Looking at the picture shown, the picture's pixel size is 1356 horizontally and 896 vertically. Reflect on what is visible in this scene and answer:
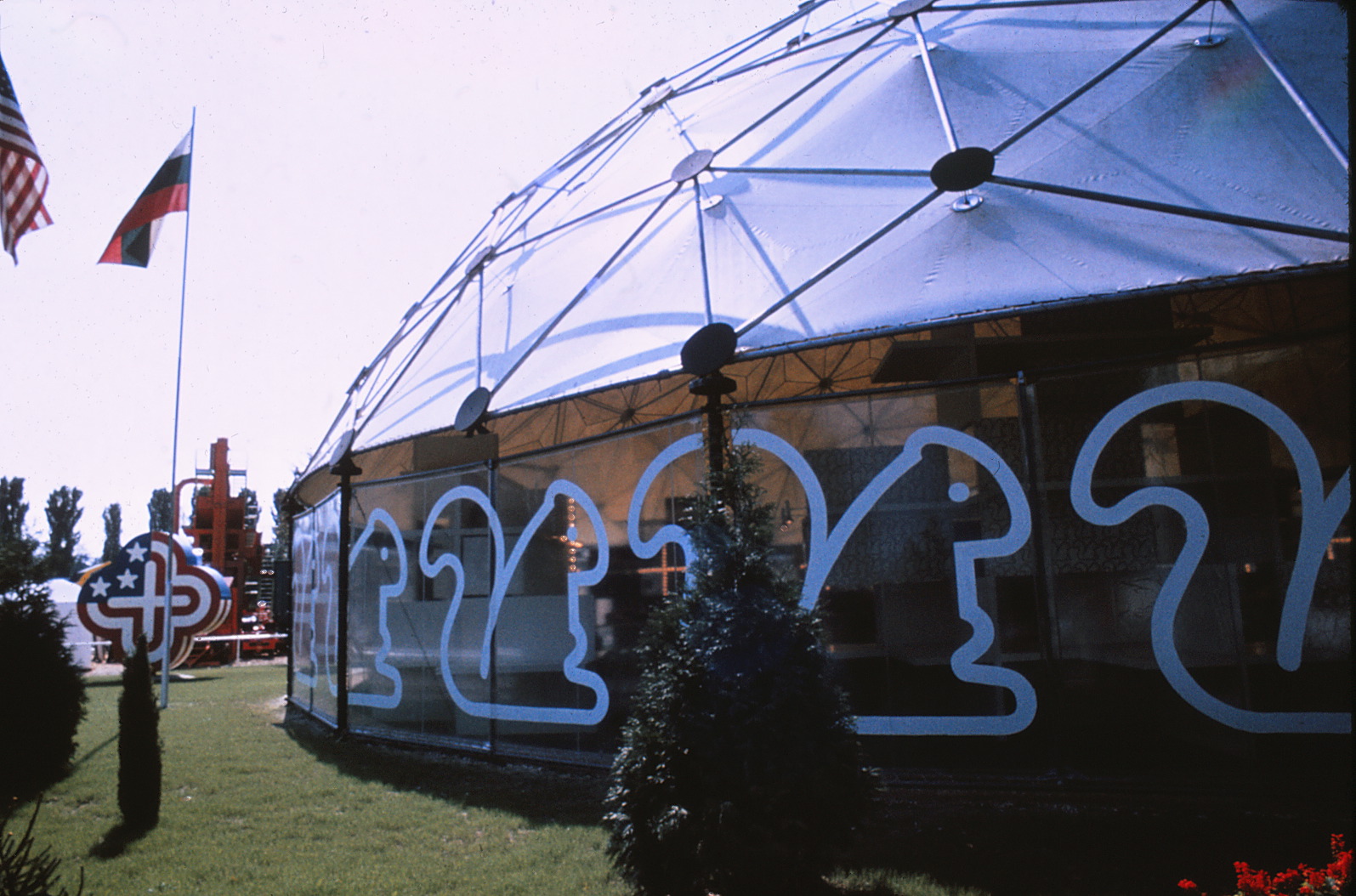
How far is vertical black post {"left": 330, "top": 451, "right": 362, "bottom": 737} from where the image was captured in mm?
13023

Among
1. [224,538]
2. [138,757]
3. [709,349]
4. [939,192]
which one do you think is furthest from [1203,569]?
[224,538]

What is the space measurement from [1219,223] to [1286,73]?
265 centimetres

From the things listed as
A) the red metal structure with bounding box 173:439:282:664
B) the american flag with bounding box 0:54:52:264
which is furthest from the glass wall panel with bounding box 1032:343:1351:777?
the red metal structure with bounding box 173:439:282:664

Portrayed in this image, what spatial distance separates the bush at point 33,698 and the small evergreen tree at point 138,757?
2798mm

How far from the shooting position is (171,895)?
6004 mm

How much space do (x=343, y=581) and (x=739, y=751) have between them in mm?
10478

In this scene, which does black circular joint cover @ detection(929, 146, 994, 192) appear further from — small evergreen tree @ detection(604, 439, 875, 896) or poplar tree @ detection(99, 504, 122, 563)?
poplar tree @ detection(99, 504, 122, 563)

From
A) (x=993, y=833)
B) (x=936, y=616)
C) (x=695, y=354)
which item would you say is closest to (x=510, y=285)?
(x=695, y=354)

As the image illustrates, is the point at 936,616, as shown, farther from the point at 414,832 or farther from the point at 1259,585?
the point at 414,832

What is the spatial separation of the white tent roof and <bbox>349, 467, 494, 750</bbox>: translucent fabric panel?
1.09 m

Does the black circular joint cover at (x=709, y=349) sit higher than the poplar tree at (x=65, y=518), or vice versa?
the poplar tree at (x=65, y=518)

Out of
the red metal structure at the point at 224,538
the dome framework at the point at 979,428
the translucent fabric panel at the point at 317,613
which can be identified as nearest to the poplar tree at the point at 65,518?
the red metal structure at the point at 224,538

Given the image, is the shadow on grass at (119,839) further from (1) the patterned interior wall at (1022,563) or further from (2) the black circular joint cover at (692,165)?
(2) the black circular joint cover at (692,165)

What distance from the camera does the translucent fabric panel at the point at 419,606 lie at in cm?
1105
